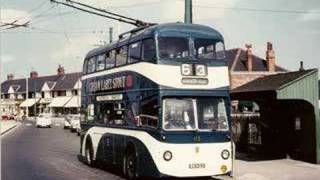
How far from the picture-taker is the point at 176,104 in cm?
1452

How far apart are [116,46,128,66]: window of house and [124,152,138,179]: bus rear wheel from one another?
299 cm

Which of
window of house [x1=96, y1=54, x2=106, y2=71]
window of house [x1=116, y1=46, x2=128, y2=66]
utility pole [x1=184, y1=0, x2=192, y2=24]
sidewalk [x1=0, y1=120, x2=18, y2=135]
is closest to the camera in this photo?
window of house [x1=116, y1=46, x2=128, y2=66]

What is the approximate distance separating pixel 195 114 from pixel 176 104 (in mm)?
580

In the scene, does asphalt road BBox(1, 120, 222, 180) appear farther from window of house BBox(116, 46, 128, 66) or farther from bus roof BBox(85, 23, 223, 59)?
bus roof BBox(85, 23, 223, 59)

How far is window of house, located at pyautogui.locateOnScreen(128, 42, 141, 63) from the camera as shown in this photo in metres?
15.9

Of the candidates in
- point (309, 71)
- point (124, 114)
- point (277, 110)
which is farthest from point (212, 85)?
point (277, 110)

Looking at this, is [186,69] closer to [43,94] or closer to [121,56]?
[121,56]

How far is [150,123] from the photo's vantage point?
586 inches

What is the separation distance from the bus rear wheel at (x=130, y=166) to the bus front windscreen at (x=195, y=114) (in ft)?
6.56

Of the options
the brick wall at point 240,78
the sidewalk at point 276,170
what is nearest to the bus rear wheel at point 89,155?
the sidewalk at point 276,170

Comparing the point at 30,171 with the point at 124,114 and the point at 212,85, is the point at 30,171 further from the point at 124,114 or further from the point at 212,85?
the point at 212,85

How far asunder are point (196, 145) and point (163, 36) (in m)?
3.11

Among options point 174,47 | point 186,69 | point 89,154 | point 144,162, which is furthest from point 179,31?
point 89,154

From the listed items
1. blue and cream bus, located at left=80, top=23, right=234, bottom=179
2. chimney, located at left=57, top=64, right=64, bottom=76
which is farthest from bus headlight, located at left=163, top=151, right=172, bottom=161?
chimney, located at left=57, top=64, right=64, bottom=76
